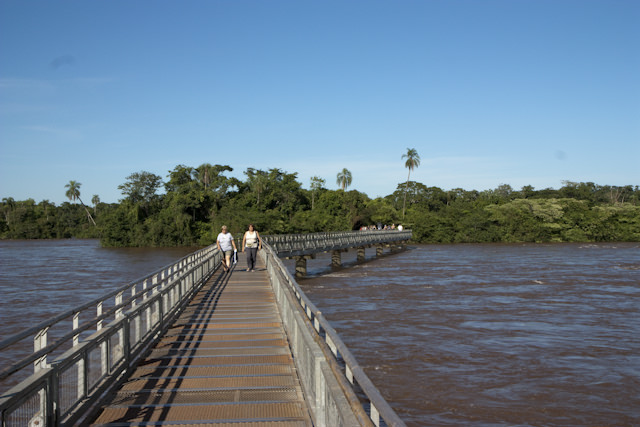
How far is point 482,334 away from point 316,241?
949 inches

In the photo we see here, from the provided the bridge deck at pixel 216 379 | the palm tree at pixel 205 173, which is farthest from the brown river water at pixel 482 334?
the palm tree at pixel 205 173

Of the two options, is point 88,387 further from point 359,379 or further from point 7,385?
point 7,385

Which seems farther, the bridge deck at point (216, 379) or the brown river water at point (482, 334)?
the brown river water at point (482, 334)

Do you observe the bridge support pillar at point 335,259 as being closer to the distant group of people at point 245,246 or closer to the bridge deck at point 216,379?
the distant group of people at point 245,246

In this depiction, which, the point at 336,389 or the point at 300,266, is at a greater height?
the point at 336,389

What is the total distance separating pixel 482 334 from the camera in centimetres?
1909

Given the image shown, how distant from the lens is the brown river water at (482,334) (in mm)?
12312

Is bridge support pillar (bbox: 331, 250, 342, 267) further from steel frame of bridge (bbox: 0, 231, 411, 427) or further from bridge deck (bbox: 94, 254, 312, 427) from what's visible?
steel frame of bridge (bbox: 0, 231, 411, 427)

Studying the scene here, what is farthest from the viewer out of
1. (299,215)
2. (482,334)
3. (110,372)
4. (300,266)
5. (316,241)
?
(299,215)

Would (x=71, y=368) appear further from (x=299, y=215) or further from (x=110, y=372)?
(x=299, y=215)

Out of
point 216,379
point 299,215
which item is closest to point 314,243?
point 216,379

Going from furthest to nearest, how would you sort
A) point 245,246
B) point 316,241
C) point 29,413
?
point 316,241, point 245,246, point 29,413

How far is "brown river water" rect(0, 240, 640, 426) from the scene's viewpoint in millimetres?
12312

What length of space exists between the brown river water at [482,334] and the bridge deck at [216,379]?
148 inches
